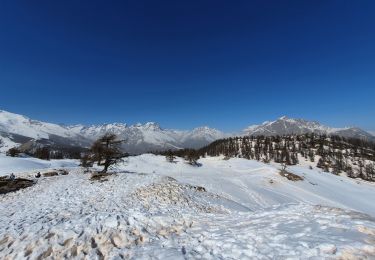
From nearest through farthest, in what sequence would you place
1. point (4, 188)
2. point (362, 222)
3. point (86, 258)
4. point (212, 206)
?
1. point (86, 258)
2. point (362, 222)
3. point (212, 206)
4. point (4, 188)

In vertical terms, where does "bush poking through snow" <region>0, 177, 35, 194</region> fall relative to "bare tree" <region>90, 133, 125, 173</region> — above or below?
below

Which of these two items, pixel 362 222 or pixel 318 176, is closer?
pixel 362 222

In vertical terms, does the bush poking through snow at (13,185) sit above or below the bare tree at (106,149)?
below

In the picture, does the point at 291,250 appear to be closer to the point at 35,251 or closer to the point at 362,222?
the point at 362,222

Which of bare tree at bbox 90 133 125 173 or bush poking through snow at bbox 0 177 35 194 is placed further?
bare tree at bbox 90 133 125 173

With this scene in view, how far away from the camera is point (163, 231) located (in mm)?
14492

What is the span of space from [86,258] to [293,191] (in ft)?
240

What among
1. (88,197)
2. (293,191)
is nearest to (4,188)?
(88,197)

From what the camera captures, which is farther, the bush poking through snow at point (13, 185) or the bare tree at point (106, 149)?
the bare tree at point (106, 149)

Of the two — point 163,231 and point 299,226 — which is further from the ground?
point 299,226

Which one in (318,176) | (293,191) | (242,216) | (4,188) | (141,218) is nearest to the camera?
(141,218)

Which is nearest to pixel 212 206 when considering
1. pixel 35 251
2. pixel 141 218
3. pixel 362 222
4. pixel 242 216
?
pixel 242 216

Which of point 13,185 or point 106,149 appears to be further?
point 106,149

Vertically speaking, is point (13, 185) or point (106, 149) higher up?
point (106, 149)
